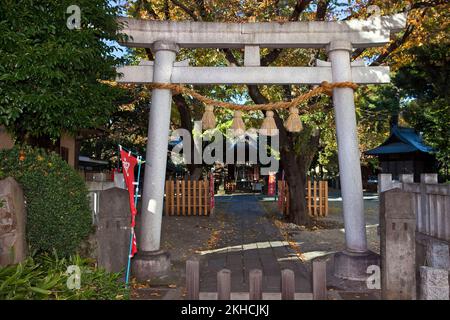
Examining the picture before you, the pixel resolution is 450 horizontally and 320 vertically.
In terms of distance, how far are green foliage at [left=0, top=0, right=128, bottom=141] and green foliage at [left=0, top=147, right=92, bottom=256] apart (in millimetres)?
564

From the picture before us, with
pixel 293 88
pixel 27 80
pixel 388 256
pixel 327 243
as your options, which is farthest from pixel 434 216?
pixel 293 88

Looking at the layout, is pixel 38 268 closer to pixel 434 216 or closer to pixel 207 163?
pixel 434 216

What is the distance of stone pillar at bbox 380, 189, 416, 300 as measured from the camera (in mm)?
4598

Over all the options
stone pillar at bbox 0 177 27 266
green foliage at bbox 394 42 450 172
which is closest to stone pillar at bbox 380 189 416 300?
stone pillar at bbox 0 177 27 266

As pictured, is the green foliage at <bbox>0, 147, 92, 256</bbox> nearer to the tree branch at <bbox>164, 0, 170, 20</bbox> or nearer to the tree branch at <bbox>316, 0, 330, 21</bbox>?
the tree branch at <bbox>316, 0, 330, 21</bbox>

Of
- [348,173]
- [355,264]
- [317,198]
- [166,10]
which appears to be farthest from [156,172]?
[317,198]

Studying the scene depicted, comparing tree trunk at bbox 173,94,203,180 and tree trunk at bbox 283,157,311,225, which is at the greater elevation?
tree trunk at bbox 173,94,203,180

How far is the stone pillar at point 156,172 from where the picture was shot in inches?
246

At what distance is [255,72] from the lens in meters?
6.50

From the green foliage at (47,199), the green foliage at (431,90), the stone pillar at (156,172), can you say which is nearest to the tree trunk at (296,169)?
the green foliage at (431,90)

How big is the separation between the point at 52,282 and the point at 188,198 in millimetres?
11357

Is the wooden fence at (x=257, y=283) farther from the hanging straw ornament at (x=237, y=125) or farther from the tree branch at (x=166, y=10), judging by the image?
the tree branch at (x=166, y=10)

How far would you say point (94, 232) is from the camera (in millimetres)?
6035

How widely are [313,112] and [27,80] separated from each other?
8.97 metres
